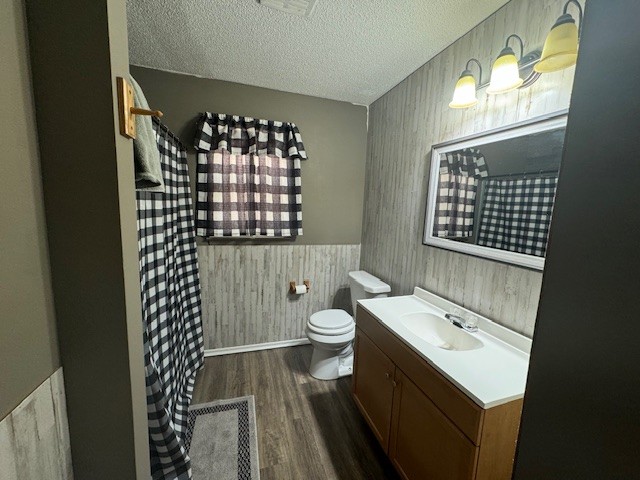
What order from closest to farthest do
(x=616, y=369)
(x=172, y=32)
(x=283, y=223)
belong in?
(x=616, y=369)
(x=172, y=32)
(x=283, y=223)

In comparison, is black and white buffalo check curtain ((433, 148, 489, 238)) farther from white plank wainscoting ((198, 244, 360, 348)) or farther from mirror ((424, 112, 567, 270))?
white plank wainscoting ((198, 244, 360, 348))

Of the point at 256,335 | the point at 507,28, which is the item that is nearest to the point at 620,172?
the point at 507,28

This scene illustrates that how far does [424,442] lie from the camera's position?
1.07m

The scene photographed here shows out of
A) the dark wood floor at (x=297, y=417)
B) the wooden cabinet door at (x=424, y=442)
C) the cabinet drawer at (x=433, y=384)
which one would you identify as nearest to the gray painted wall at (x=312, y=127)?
the dark wood floor at (x=297, y=417)

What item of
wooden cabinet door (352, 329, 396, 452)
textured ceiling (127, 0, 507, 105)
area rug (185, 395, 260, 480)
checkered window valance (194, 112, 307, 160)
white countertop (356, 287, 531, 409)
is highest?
textured ceiling (127, 0, 507, 105)

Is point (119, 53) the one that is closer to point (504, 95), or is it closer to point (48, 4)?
point (48, 4)

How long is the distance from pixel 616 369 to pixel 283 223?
208cm

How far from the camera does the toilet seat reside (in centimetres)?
193

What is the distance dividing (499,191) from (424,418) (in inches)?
43.7

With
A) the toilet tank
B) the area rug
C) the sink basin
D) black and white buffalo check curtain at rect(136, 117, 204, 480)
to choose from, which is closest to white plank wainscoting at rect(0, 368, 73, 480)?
black and white buffalo check curtain at rect(136, 117, 204, 480)

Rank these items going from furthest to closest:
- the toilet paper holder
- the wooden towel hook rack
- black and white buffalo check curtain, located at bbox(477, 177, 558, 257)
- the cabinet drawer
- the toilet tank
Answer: the toilet paper holder, the toilet tank, black and white buffalo check curtain, located at bbox(477, 177, 558, 257), the cabinet drawer, the wooden towel hook rack

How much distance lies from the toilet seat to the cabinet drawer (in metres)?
0.50

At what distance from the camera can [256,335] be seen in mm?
2439

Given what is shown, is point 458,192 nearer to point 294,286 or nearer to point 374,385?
point 374,385
